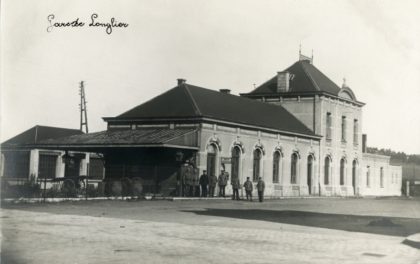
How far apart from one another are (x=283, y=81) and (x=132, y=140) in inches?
691

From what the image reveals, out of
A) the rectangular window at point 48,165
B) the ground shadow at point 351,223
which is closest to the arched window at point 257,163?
the ground shadow at point 351,223

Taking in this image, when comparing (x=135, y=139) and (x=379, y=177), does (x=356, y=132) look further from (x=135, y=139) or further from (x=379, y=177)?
(x=135, y=139)

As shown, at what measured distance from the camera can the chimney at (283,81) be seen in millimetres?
40981

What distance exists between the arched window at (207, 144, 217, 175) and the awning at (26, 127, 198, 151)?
46.1 inches

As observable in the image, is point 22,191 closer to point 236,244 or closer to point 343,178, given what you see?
point 236,244

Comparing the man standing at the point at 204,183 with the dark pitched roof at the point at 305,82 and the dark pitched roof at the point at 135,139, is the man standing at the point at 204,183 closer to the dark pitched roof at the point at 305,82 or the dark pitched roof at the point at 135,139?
the dark pitched roof at the point at 135,139

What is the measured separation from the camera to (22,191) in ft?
73.0

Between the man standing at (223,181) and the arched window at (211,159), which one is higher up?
the arched window at (211,159)

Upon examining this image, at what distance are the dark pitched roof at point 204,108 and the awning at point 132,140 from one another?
1101mm

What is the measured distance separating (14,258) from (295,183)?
29.2 m

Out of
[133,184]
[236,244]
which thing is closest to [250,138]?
[133,184]

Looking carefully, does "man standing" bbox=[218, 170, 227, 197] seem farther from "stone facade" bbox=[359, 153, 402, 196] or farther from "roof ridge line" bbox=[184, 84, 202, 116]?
"stone facade" bbox=[359, 153, 402, 196]

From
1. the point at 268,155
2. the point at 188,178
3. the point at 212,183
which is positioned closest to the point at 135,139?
the point at 188,178

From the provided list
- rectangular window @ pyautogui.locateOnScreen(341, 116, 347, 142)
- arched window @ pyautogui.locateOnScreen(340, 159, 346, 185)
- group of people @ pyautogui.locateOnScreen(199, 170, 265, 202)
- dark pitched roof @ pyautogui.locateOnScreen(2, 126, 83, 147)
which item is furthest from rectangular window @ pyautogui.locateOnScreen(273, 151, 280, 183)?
dark pitched roof @ pyautogui.locateOnScreen(2, 126, 83, 147)
